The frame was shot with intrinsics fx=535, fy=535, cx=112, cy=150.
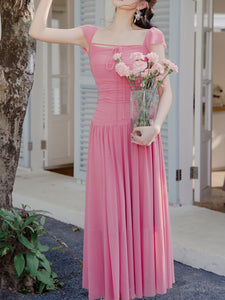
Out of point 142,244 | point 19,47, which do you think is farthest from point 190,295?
point 19,47

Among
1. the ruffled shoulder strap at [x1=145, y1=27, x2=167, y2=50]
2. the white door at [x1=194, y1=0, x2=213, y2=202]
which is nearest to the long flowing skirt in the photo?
the ruffled shoulder strap at [x1=145, y1=27, x2=167, y2=50]

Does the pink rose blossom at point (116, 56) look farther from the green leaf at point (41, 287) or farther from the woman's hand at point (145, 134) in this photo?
the green leaf at point (41, 287)

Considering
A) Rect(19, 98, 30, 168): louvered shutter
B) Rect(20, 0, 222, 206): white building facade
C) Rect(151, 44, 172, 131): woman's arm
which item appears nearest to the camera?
Rect(151, 44, 172, 131): woman's arm

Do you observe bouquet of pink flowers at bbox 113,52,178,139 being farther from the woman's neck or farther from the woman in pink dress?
the woman's neck

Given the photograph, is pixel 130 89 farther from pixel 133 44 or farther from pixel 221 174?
pixel 221 174

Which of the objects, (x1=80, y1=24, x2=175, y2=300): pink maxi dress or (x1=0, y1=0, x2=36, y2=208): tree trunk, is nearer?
(x1=80, y1=24, x2=175, y2=300): pink maxi dress

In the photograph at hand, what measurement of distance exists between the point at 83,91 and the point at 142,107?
3237 millimetres

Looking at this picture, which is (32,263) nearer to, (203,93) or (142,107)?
(142,107)

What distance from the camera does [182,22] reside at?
4.47 metres

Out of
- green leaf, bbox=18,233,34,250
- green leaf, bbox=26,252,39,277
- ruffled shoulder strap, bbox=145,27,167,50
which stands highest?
ruffled shoulder strap, bbox=145,27,167,50

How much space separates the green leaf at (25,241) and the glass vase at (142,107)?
909mm

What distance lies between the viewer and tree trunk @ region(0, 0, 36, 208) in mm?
2928

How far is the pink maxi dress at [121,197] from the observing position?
8.01 feet

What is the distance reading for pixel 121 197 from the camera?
8.02 feet
